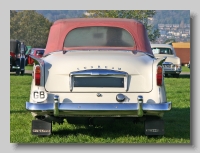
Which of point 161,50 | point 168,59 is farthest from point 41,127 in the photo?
point 168,59

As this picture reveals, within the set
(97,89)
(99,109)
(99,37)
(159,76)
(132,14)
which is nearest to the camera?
(99,109)

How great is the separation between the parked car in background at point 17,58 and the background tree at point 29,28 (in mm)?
33422

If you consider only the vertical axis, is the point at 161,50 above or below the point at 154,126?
above

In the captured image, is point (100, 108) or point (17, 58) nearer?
point (100, 108)

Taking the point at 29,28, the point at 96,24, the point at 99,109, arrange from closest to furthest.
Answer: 1. the point at 99,109
2. the point at 96,24
3. the point at 29,28

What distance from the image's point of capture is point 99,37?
8570 mm

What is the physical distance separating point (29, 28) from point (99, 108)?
6121 centimetres

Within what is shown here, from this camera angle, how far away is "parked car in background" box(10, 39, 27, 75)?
27.8 meters

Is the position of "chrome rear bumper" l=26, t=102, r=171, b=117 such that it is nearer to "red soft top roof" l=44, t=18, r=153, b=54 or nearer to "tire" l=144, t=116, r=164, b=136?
"tire" l=144, t=116, r=164, b=136

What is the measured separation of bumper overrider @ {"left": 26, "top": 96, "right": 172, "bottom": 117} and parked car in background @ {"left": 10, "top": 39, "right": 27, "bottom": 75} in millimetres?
20391

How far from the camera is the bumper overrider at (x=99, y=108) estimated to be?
730cm

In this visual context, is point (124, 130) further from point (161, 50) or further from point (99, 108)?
point (161, 50)

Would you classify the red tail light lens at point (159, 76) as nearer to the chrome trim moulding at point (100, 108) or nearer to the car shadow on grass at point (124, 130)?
the chrome trim moulding at point (100, 108)

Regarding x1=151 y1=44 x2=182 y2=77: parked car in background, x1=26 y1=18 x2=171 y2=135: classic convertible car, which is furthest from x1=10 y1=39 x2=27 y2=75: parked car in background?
x1=26 y1=18 x2=171 y2=135: classic convertible car
